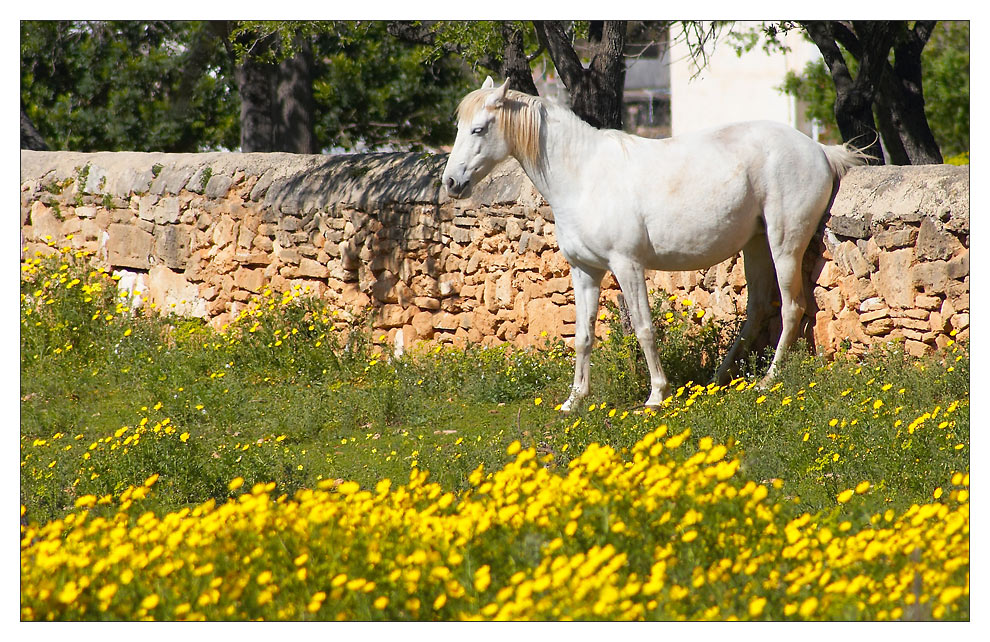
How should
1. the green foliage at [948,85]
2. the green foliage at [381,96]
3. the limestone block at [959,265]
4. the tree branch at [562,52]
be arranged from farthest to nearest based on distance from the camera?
1. the green foliage at [381,96]
2. the green foliage at [948,85]
3. the tree branch at [562,52]
4. the limestone block at [959,265]

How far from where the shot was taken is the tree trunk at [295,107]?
39.5ft

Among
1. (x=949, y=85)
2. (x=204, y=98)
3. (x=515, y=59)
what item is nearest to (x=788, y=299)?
(x=515, y=59)

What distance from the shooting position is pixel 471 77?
1648 centimetres

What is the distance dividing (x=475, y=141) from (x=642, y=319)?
136cm

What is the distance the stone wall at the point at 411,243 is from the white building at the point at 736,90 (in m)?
14.9

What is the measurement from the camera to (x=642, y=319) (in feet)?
19.9

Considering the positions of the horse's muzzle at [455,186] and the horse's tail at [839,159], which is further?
the horse's tail at [839,159]

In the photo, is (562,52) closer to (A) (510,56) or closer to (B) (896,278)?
(A) (510,56)

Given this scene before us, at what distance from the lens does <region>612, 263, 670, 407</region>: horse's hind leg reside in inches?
234

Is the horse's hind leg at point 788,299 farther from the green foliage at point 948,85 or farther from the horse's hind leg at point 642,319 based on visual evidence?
the green foliage at point 948,85

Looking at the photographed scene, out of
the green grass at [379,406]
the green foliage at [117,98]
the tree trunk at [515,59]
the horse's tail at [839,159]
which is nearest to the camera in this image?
the green grass at [379,406]

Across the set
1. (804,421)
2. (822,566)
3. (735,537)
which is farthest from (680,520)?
(804,421)

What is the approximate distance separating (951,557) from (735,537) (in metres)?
0.59

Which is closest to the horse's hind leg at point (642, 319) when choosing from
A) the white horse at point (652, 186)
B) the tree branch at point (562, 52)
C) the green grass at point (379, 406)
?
the white horse at point (652, 186)
